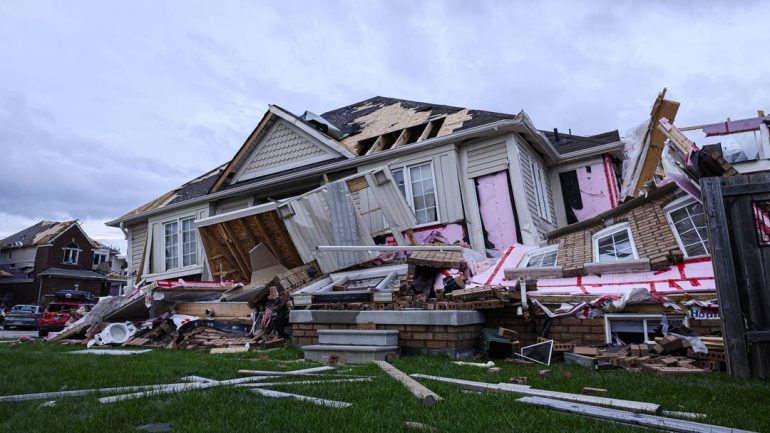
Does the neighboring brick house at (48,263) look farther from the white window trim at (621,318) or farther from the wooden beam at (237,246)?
the white window trim at (621,318)

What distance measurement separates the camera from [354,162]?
47.1 feet

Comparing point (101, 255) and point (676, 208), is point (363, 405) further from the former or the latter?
point (101, 255)

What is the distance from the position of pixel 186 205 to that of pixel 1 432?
49.5 feet

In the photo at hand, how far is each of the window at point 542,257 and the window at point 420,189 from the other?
356 cm

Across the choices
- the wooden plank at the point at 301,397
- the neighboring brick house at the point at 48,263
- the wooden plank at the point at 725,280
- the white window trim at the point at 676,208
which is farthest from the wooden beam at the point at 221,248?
the neighboring brick house at the point at 48,263

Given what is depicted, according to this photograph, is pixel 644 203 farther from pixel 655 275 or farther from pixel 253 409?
pixel 253 409

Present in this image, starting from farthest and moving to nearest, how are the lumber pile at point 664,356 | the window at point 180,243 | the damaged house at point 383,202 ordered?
the window at point 180,243
the damaged house at point 383,202
the lumber pile at point 664,356

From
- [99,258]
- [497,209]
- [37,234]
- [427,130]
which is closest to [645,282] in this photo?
[497,209]

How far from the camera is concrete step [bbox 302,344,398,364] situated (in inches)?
279

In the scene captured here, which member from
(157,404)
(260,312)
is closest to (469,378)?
(157,404)

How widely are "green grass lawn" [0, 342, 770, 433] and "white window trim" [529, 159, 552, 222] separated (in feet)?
27.2

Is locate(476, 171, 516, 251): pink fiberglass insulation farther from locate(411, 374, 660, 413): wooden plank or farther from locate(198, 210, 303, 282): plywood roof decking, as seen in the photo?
locate(411, 374, 660, 413): wooden plank

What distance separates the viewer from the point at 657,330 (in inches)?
271

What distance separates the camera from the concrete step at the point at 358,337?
734 cm
